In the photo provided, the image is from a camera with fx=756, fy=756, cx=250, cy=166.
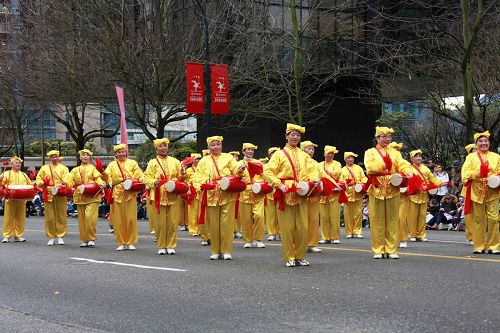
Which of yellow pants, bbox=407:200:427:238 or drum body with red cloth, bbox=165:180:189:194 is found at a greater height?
drum body with red cloth, bbox=165:180:189:194

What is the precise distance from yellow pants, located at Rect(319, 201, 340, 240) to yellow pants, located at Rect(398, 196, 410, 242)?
4.56 ft

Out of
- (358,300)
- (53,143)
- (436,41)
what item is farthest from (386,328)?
(53,143)

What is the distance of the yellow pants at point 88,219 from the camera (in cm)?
1546

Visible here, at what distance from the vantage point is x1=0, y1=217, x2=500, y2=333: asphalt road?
23.2ft

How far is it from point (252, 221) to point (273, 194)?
3.33 metres

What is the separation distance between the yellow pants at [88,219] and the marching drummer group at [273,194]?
21 millimetres

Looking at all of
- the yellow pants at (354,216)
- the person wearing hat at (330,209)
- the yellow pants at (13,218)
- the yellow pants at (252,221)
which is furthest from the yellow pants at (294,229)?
the yellow pants at (13,218)

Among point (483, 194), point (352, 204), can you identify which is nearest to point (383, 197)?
point (483, 194)

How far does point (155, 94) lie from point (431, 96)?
10.7m

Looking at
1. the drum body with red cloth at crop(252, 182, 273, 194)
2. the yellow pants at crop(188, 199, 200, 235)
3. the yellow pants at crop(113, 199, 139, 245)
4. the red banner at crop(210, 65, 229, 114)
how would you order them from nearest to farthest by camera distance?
the drum body with red cloth at crop(252, 182, 273, 194) → the yellow pants at crop(113, 199, 139, 245) → the yellow pants at crop(188, 199, 200, 235) → the red banner at crop(210, 65, 229, 114)

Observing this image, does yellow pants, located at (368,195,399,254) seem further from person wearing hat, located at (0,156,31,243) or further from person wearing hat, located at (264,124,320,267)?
person wearing hat, located at (0,156,31,243)

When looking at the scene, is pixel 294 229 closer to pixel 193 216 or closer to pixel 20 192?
pixel 193 216

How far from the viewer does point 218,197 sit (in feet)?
40.4

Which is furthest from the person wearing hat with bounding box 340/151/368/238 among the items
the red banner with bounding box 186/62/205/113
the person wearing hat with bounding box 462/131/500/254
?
the red banner with bounding box 186/62/205/113
